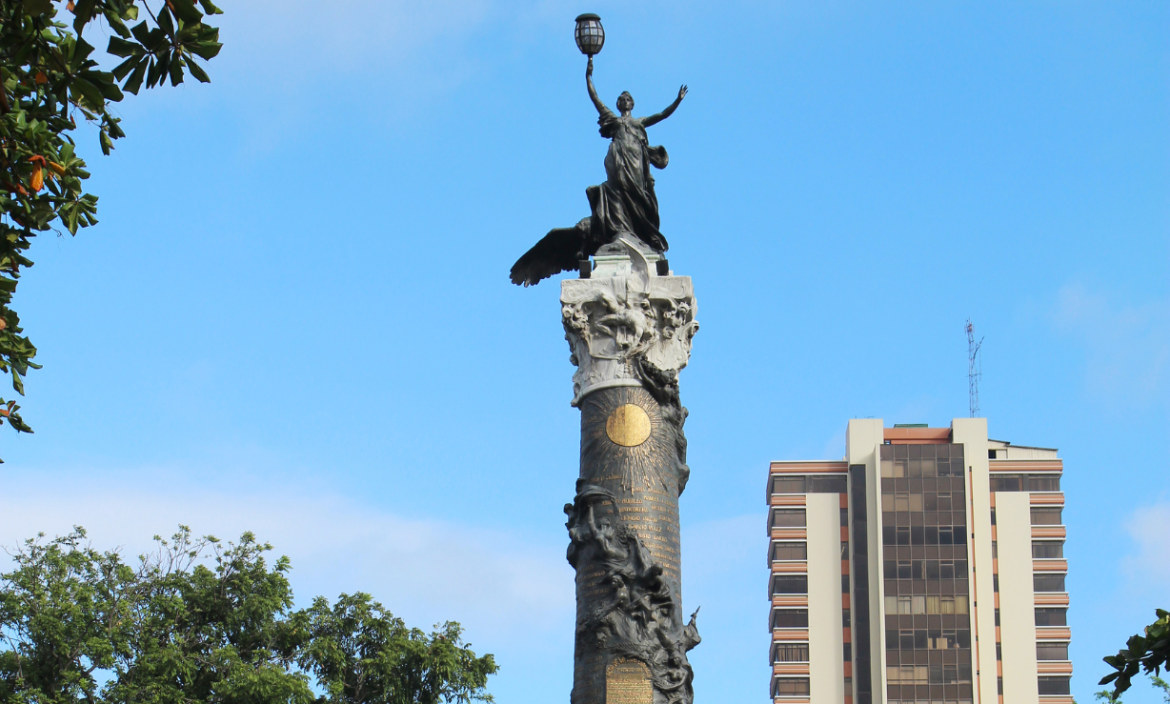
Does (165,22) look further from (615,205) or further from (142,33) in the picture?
(615,205)

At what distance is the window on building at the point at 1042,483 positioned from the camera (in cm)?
9119

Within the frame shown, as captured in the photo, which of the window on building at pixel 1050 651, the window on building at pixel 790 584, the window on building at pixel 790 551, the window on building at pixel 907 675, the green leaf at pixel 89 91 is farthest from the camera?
the window on building at pixel 790 551

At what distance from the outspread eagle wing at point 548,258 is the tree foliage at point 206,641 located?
12.1 metres

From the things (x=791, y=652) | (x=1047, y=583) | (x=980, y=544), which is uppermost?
(x=980, y=544)

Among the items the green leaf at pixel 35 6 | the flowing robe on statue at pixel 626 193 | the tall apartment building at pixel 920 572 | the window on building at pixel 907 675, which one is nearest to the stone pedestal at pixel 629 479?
the flowing robe on statue at pixel 626 193

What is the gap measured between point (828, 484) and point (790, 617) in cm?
735

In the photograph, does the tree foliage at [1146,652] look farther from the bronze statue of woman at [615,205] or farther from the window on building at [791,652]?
the window on building at [791,652]

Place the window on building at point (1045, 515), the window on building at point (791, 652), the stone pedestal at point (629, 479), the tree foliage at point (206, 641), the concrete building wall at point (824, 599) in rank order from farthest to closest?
the window on building at point (1045, 515)
the window on building at point (791, 652)
the concrete building wall at point (824, 599)
the tree foliage at point (206, 641)
the stone pedestal at point (629, 479)

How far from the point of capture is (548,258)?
20.2m

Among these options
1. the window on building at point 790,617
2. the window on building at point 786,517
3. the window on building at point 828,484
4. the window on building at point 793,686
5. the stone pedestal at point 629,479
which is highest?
the window on building at point 828,484

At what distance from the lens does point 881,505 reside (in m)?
88.7

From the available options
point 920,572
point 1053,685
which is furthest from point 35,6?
point 1053,685

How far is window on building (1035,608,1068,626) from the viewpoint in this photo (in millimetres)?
89875

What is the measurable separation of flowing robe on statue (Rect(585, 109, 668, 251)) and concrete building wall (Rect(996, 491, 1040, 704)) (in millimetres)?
72441
